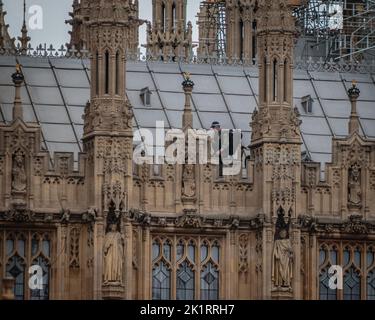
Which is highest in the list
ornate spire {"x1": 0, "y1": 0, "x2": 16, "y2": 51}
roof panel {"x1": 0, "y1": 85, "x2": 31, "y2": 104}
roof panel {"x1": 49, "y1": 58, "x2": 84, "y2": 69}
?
ornate spire {"x1": 0, "y1": 0, "x2": 16, "y2": 51}

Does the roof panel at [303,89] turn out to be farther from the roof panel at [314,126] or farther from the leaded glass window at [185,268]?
the leaded glass window at [185,268]

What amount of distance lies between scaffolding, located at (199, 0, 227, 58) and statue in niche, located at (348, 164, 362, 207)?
17.3 m

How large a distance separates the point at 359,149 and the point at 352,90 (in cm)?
224

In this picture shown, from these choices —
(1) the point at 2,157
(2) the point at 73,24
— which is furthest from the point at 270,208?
(2) the point at 73,24

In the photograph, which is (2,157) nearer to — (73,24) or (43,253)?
(43,253)

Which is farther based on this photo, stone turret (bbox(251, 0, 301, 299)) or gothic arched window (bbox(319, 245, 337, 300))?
gothic arched window (bbox(319, 245, 337, 300))

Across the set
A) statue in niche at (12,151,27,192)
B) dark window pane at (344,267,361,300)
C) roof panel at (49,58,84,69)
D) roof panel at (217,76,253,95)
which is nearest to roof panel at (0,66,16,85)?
roof panel at (49,58,84,69)

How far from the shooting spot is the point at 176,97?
11131 cm

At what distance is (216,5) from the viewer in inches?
5049

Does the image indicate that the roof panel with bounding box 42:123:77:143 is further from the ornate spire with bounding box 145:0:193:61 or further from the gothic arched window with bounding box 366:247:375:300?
the ornate spire with bounding box 145:0:193:61

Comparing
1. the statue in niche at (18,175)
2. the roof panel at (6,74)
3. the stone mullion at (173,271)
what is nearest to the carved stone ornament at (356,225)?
the stone mullion at (173,271)

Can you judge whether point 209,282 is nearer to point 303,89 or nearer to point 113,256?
point 113,256

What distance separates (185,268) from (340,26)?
1647 cm

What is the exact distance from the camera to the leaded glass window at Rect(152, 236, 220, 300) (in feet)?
350
